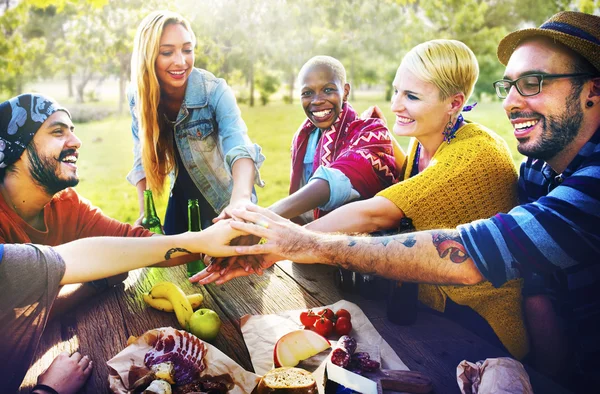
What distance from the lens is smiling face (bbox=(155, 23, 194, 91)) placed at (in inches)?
113

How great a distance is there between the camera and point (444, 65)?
2.29 m

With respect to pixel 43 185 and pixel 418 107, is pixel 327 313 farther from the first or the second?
pixel 43 185

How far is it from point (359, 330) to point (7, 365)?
123 centimetres

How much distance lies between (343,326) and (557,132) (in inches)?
44.5

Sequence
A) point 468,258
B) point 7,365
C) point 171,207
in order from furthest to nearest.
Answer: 1. point 171,207
2. point 468,258
3. point 7,365

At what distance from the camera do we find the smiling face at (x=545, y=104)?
1.80m

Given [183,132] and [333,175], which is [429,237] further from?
[183,132]

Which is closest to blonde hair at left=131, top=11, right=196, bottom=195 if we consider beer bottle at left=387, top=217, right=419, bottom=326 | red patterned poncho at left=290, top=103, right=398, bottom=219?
red patterned poncho at left=290, top=103, right=398, bottom=219

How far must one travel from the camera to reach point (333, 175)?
8.93 feet

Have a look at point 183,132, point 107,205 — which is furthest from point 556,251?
point 107,205

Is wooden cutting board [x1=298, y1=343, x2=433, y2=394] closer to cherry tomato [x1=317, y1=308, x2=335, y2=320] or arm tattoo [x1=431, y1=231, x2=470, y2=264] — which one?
cherry tomato [x1=317, y1=308, x2=335, y2=320]

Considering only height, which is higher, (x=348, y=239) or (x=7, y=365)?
(x=348, y=239)

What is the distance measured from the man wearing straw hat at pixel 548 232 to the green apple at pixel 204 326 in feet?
1.73

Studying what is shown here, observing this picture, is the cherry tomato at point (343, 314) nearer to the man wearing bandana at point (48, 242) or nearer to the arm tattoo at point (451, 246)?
the arm tattoo at point (451, 246)
